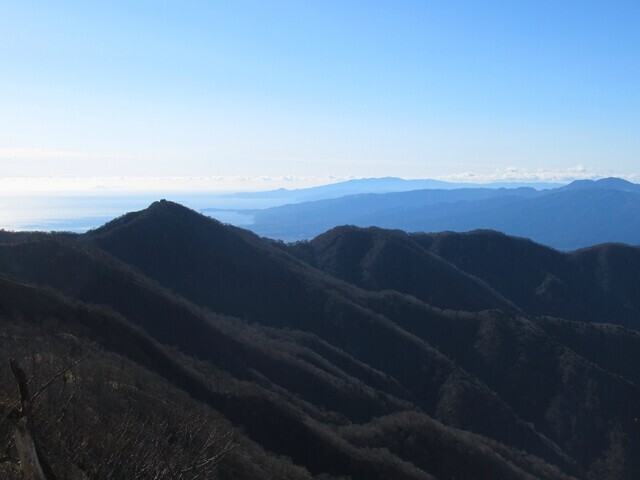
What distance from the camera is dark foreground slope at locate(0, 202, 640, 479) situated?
39.8 meters

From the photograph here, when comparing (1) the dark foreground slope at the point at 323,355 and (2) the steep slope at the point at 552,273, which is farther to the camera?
(2) the steep slope at the point at 552,273

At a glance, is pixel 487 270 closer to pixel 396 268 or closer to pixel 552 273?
pixel 552 273

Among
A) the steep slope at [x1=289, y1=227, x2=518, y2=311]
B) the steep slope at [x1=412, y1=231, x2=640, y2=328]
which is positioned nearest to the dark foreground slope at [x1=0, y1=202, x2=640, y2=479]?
the steep slope at [x1=289, y1=227, x2=518, y2=311]

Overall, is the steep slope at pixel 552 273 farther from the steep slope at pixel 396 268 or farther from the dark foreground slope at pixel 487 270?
the steep slope at pixel 396 268

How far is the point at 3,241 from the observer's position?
5953cm

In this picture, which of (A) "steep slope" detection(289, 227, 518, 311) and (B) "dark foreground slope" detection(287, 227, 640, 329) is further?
(B) "dark foreground slope" detection(287, 227, 640, 329)

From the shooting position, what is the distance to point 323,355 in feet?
212

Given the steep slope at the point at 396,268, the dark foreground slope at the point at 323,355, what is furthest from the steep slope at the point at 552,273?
the dark foreground slope at the point at 323,355

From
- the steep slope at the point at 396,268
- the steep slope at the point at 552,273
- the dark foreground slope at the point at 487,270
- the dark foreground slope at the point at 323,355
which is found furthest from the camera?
the steep slope at the point at 552,273

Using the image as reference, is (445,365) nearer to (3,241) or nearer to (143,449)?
(3,241)

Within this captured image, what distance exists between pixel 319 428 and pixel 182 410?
15542 millimetres

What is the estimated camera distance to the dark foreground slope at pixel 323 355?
39.8m

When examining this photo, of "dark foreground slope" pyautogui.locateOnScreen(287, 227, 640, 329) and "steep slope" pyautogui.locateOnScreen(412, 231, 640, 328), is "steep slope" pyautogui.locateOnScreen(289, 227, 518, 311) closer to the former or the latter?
"dark foreground slope" pyautogui.locateOnScreen(287, 227, 640, 329)

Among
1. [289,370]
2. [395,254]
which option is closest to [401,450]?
[289,370]
